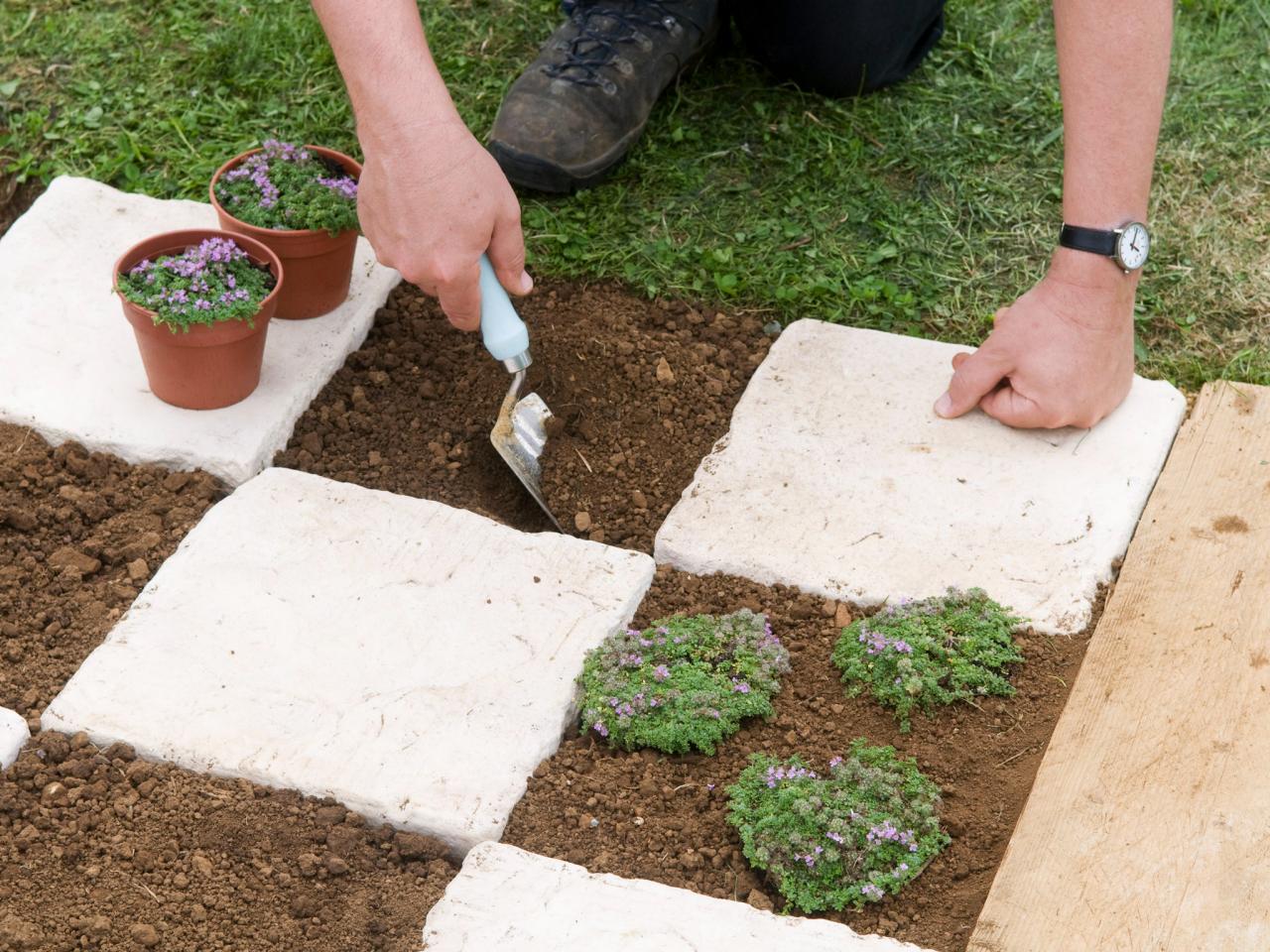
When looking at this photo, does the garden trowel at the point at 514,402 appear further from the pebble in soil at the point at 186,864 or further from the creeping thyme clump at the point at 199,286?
the pebble in soil at the point at 186,864

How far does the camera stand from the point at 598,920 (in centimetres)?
192

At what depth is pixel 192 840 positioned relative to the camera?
6.70 feet

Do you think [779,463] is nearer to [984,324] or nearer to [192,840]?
[984,324]

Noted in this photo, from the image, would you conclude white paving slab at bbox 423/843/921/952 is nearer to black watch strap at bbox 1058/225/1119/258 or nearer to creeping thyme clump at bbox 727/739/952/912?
creeping thyme clump at bbox 727/739/952/912

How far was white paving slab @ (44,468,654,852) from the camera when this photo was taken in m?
2.13

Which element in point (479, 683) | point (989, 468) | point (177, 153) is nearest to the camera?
point (479, 683)

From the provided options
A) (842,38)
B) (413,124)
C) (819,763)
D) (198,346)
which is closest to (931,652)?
(819,763)

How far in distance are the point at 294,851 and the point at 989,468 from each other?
1363 millimetres

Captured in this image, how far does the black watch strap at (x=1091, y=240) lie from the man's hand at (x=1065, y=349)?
1 centimetres

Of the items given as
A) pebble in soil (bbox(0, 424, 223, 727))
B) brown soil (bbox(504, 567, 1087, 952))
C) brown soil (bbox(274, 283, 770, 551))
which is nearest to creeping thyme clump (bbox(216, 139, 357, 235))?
brown soil (bbox(274, 283, 770, 551))

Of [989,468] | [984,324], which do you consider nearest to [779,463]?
[989,468]

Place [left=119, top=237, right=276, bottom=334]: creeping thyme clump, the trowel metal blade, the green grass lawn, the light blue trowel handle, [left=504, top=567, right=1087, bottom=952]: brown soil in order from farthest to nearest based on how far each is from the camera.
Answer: the green grass lawn, the trowel metal blade, [left=119, top=237, right=276, bottom=334]: creeping thyme clump, the light blue trowel handle, [left=504, top=567, right=1087, bottom=952]: brown soil

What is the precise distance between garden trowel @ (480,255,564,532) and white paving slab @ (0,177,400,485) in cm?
41

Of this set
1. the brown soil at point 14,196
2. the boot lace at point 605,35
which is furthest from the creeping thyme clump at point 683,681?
the brown soil at point 14,196
